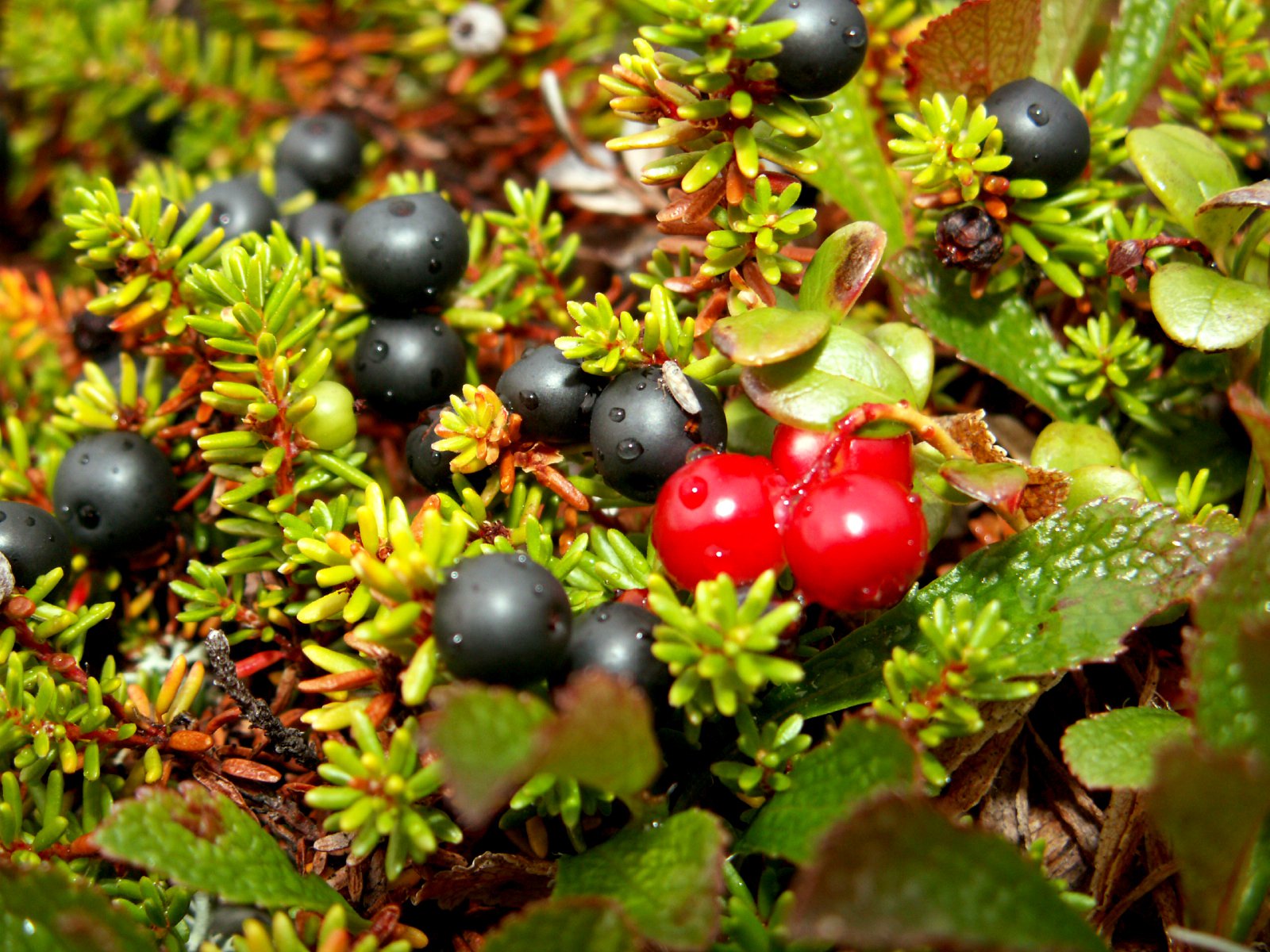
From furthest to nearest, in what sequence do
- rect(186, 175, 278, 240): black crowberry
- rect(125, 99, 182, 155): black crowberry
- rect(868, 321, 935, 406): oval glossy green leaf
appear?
1. rect(125, 99, 182, 155): black crowberry
2. rect(186, 175, 278, 240): black crowberry
3. rect(868, 321, 935, 406): oval glossy green leaf

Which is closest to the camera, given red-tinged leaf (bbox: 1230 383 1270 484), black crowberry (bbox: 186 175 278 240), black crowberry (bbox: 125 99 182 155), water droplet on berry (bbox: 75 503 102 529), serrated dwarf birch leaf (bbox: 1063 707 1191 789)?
serrated dwarf birch leaf (bbox: 1063 707 1191 789)

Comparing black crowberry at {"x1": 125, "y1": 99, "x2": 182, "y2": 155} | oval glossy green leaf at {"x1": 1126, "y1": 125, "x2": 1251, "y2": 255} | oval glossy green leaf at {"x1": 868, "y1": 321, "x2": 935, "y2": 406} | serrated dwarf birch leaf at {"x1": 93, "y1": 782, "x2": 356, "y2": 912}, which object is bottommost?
serrated dwarf birch leaf at {"x1": 93, "y1": 782, "x2": 356, "y2": 912}

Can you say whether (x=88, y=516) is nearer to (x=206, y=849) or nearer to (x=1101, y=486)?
(x=206, y=849)

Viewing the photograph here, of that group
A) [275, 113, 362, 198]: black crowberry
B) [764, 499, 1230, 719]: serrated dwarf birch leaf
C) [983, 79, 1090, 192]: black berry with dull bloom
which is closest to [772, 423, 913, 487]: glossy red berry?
[764, 499, 1230, 719]: serrated dwarf birch leaf

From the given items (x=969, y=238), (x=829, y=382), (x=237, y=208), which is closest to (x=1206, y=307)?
(x=969, y=238)

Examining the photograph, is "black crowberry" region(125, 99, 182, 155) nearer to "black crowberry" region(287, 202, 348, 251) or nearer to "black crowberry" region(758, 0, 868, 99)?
"black crowberry" region(287, 202, 348, 251)

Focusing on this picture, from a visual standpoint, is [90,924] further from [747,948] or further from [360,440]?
[360,440]

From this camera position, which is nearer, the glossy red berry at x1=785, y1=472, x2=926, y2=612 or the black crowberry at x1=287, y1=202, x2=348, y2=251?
the glossy red berry at x1=785, y1=472, x2=926, y2=612

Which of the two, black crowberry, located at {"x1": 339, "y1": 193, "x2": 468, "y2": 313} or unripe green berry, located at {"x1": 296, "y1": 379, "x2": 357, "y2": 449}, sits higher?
black crowberry, located at {"x1": 339, "y1": 193, "x2": 468, "y2": 313}
